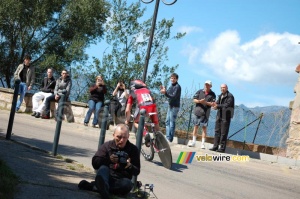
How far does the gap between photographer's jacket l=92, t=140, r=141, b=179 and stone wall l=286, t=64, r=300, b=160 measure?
29.0 feet

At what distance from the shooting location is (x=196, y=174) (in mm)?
10469

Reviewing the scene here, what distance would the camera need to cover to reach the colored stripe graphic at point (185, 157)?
40.0 feet

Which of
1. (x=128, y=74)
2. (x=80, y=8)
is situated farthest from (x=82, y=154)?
(x=80, y=8)

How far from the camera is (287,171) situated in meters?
12.8

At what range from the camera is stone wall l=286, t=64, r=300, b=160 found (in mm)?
14680

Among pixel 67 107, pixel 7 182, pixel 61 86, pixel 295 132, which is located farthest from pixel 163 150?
pixel 67 107

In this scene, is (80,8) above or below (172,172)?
above

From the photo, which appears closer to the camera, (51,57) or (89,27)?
(51,57)

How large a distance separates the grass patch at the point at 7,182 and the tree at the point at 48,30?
20285 millimetres

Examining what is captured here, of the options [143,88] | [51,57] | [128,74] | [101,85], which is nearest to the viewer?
[143,88]

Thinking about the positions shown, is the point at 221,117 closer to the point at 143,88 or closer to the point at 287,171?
the point at 287,171

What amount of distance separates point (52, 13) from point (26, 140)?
18.5 meters

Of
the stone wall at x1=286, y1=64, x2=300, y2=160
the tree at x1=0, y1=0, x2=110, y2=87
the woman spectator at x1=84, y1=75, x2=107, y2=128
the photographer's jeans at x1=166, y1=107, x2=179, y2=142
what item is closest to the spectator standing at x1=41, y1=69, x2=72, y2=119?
the woman spectator at x1=84, y1=75, x2=107, y2=128

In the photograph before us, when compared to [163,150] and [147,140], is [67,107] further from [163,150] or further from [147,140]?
[163,150]
